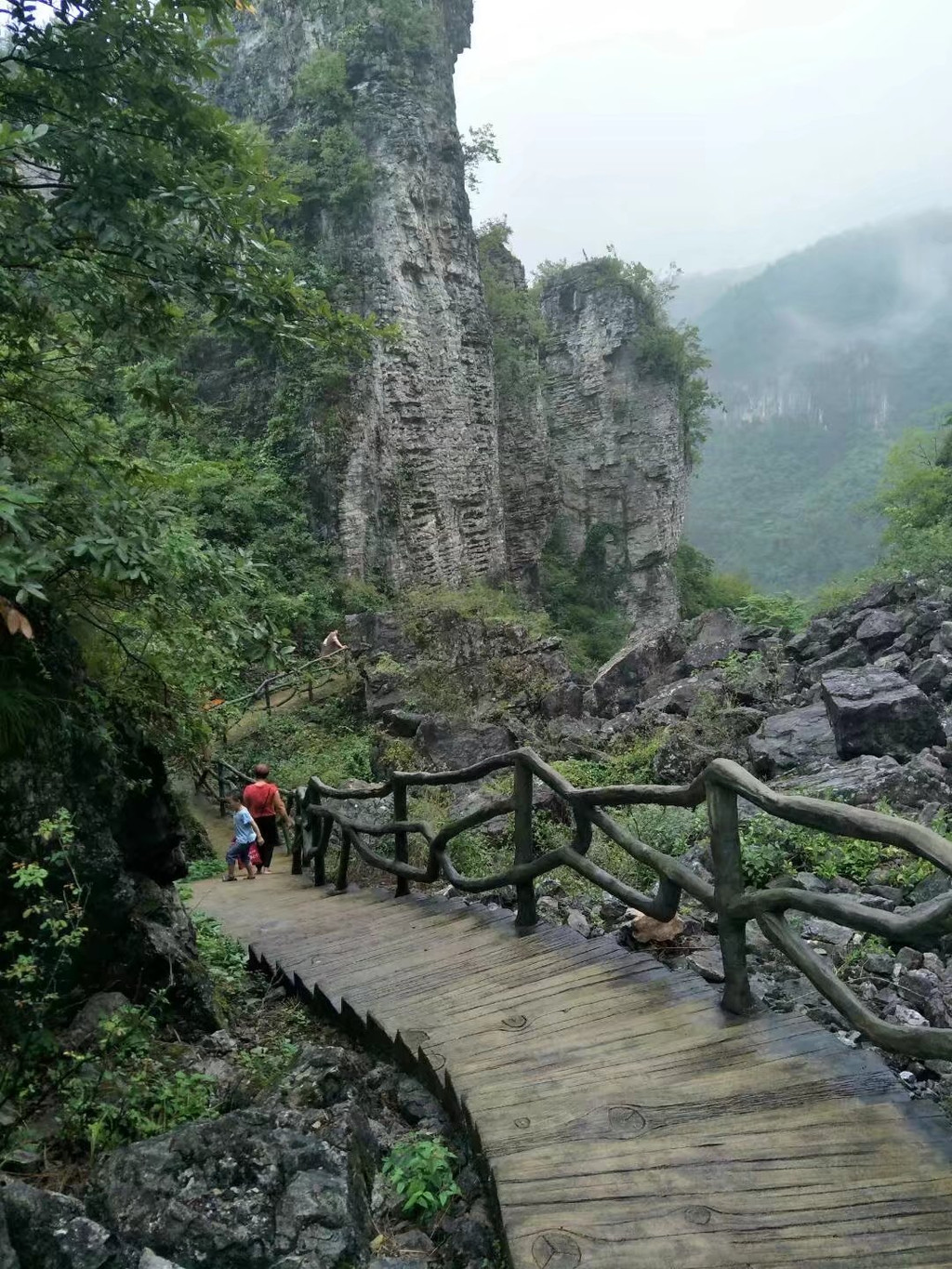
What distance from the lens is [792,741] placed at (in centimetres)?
916

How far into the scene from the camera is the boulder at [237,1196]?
6.59 ft

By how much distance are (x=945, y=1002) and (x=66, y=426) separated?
4.64 m

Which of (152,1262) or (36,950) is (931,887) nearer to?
(152,1262)

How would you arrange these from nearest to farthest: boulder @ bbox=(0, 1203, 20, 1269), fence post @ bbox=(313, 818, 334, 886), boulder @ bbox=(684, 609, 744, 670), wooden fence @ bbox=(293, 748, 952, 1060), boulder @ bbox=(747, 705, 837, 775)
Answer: boulder @ bbox=(0, 1203, 20, 1269) → wooden fence @ bbox=(293, 748, 952, 1060) → fence post @ bbox=(313, 818, 334, 886) → boulder @ bbox=(747, 705, 837, 775) → boulder @ bbox=(684, 609, 744, 670)

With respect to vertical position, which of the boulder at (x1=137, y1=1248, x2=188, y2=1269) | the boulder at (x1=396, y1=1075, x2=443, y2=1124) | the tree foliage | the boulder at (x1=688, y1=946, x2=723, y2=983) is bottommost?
the boulder at (x1=396, y1=1075, x2=443, y2=1124)

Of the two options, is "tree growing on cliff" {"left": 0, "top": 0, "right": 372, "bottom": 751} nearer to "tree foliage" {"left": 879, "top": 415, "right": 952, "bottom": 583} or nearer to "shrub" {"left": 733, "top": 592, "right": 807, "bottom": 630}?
"tree foliage" {"left": 879, "top": 415, "right": 952, "bottom": 583}

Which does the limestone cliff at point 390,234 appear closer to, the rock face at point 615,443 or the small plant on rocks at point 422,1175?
the rock face at point 615,443

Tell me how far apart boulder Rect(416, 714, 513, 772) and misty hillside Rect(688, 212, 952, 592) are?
1809 inches

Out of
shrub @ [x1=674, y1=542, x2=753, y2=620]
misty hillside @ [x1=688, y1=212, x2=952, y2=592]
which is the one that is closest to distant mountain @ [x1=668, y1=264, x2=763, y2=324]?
misty hillside @ [x1=688, y1=212, x2=952, y2=592]

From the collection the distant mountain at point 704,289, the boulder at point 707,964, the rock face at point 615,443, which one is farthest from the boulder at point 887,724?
the distant mountain at point 704,289

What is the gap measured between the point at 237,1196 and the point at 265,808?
24.3 feet

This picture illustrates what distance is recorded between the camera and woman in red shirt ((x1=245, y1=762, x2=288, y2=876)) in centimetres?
922

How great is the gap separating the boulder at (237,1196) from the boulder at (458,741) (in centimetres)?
884

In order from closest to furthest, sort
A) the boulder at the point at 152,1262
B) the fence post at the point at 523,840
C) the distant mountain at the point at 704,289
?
1. the boulder at the point at 152,1262
2. the fence post at the point at 523,840
3. the distant mountain at the point at 704,289
